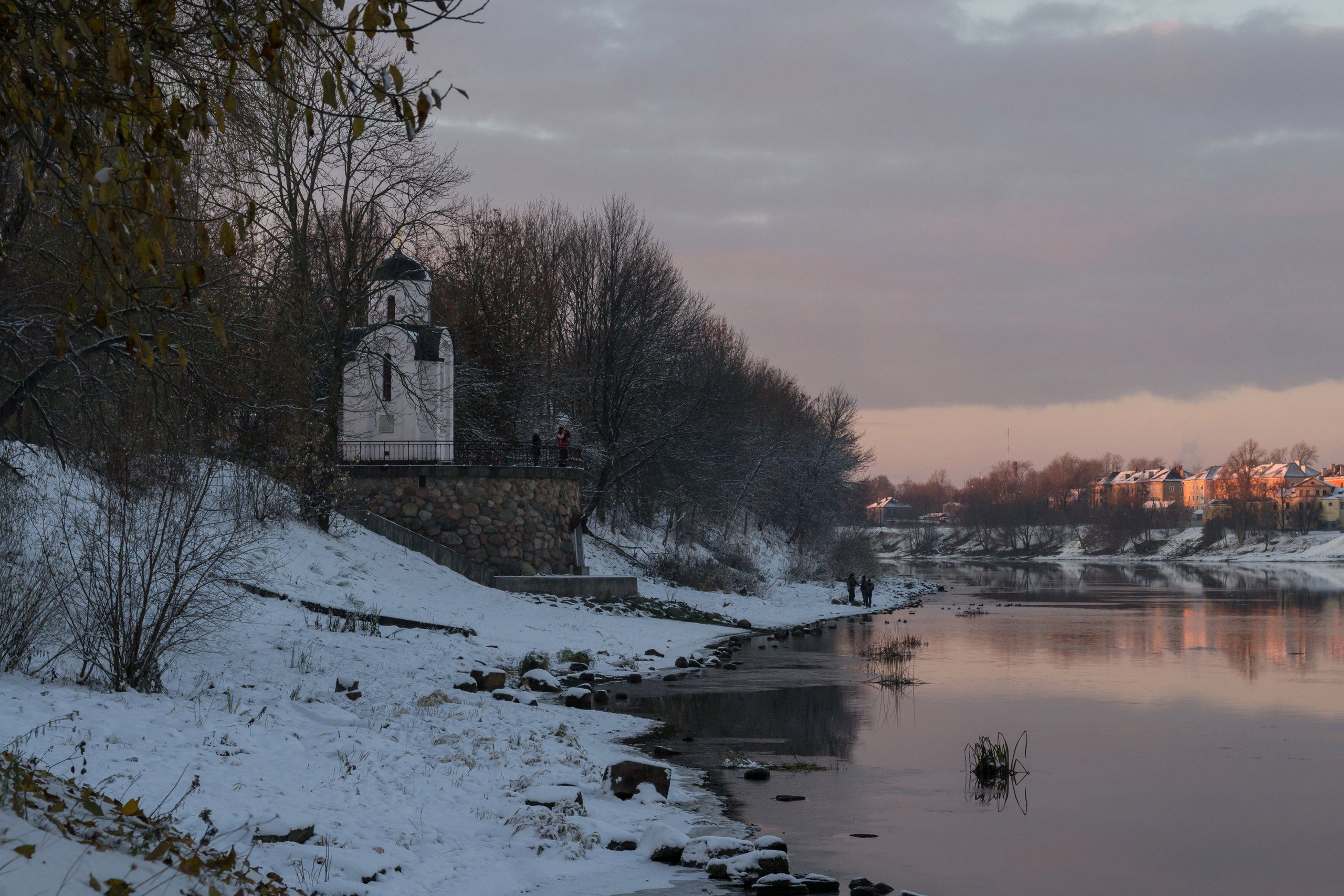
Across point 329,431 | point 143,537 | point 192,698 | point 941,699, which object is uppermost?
point 329,431

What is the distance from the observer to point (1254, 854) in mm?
11000

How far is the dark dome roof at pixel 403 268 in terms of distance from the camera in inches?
1417

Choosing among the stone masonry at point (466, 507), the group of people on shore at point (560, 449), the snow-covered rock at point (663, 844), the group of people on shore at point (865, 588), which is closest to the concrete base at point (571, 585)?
the stone masonry at point (466, 507)

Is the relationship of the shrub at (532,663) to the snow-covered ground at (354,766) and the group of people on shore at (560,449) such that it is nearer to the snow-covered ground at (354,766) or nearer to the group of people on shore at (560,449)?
the snow-covered ground at (354,766)

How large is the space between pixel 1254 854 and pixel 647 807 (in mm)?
5804

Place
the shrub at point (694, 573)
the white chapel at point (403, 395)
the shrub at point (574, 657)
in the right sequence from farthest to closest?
the shrub at point (694, 573)
the white chapel at point (403, 395)
the shrub at point (574, 657)

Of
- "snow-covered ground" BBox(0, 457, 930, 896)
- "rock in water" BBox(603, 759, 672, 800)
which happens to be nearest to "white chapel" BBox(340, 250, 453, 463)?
"snow-covered ground" BBox(0, 457, 930, 896)

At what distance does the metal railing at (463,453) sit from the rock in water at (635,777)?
2074cm

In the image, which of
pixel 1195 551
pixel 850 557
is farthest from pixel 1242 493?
pixel 850 557

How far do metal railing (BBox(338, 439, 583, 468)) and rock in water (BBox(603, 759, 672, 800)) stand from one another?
20.7 metres

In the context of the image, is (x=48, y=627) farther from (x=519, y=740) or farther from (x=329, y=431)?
(x=329, y=431)

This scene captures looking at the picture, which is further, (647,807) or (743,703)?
(743,703)

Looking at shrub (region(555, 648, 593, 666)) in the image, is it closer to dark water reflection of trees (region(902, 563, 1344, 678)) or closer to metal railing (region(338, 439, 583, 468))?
metal railing (region(338, 439, 583, 468))

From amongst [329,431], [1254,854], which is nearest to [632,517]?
[329,431]
